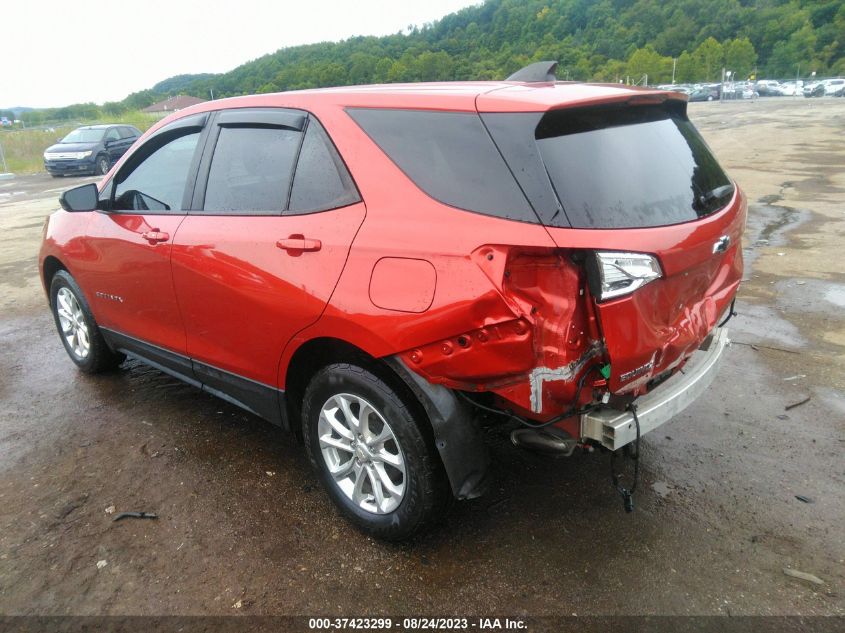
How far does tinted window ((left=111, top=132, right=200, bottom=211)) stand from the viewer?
3.40 m

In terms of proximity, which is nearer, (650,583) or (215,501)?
(650,583)

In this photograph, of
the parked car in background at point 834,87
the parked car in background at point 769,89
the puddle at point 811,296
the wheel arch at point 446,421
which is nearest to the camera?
the wheel arch at point 446,421

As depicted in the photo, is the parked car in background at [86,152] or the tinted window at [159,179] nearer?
the tinted window at [159,179]

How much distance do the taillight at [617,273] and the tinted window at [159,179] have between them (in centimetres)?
233

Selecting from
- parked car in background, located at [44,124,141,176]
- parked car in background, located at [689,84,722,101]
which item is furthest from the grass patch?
parked car in background, located at [689,84,722,101]

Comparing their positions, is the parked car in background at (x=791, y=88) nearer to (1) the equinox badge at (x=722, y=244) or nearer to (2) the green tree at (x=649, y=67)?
(2) the green tree at (x=649, y=67)

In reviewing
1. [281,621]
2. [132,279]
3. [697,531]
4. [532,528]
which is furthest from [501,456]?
[132,279]

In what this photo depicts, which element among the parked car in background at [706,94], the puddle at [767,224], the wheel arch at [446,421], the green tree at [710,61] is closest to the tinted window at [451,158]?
the wheel arch at [446,421]

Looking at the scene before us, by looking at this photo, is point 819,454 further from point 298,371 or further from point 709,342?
point 298,371

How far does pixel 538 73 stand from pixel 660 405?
1637mm

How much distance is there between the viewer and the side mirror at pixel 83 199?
384cm

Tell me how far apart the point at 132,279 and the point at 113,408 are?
3.12 ft

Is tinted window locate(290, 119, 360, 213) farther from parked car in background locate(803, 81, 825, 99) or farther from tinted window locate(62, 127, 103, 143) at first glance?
parked car in background locate(803, 81, 825, 99)

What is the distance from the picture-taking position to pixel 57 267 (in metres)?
4.55
